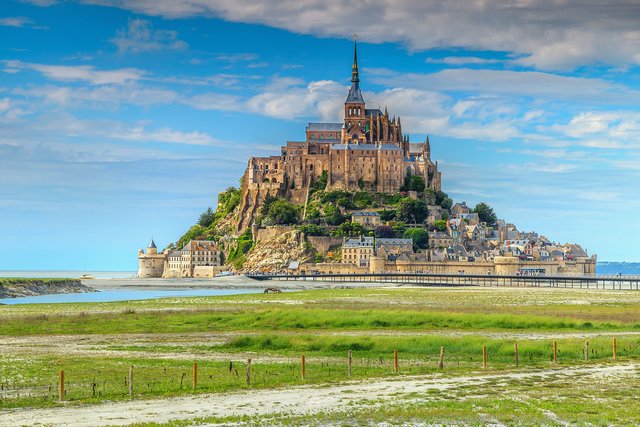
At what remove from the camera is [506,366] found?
35312 mm

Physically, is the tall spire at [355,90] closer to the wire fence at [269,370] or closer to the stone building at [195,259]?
the stone building at [195,259]

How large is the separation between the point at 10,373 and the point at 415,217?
5721 inches

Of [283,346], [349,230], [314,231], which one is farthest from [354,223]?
[283,346]

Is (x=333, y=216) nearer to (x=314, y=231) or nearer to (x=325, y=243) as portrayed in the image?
(x=314, y=231)

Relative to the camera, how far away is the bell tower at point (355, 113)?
618ft

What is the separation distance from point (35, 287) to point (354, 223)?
7504 cm

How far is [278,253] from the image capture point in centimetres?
16800

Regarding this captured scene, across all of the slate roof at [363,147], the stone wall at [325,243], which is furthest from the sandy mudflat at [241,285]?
the slate roof at [363,147]

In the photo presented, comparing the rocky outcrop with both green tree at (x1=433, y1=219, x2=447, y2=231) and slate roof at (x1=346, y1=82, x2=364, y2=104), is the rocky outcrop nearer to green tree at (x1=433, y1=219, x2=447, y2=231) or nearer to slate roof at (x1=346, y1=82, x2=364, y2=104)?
green tree at (x1=433, y1=219, x2=447, y2=231)

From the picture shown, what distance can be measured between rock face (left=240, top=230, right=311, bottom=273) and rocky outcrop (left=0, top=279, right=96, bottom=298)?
47.7m

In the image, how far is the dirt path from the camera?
2419 cm

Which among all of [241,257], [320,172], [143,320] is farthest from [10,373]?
[320,172]

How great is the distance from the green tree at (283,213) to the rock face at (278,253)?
16.4ft

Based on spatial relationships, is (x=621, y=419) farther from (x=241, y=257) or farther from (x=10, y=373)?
(x=241, y=257)
